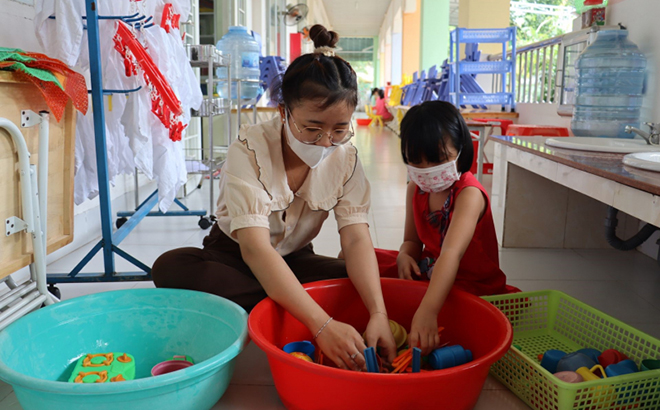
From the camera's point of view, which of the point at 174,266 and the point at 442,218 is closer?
the point at 174,266

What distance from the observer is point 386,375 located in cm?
88

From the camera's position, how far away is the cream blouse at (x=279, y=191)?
1.20 metres

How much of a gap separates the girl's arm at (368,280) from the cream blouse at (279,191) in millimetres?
41

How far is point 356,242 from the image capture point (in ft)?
4.27

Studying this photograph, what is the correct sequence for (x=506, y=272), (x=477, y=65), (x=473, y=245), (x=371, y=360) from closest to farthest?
1. (x=371, y=360)
2. (x=473, y=245)
3. (x=506, y=272)
4. (x=477, y=65)

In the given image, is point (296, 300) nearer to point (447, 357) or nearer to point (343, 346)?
point (343, 346)

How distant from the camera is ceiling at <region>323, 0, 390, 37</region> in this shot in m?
15.3

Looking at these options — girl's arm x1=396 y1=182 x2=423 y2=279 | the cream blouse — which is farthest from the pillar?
the cream blouse

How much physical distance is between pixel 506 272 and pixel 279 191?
43.5 inches

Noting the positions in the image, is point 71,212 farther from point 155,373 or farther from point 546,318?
point 546,318

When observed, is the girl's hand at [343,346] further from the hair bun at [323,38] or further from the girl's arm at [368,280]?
the hair bun at [323,38]

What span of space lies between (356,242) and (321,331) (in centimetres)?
29


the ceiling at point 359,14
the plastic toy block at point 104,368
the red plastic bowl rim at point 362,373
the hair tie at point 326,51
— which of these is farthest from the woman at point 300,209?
the ceiling at point 359,14

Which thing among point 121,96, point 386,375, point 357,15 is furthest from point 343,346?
point 357,15
